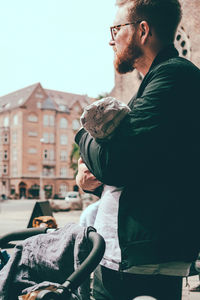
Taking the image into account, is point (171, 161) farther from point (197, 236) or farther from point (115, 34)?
point (115, 34)

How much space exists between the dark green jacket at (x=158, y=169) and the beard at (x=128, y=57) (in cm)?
20

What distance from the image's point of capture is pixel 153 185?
151cm

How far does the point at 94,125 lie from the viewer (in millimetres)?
1486

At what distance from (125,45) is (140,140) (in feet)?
1.52

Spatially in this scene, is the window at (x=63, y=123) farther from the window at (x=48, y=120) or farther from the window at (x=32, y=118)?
the window at (x=32, y=118)

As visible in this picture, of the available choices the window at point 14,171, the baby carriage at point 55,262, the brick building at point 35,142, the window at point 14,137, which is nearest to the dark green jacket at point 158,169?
the baby carriage at point 55,262

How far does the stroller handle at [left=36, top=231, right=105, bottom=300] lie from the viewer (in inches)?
52.9

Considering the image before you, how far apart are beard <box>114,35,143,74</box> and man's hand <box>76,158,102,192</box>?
0.40m

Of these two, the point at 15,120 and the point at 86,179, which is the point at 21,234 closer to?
the point at 86,179

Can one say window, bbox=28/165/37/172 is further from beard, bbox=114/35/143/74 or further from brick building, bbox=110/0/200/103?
beard, bbox=114/35/143/74

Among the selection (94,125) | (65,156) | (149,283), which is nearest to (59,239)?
(149,283)

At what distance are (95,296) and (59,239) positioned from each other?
254mm

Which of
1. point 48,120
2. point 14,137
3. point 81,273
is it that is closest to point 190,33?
point 81,273

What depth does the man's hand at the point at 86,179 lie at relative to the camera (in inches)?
70.0
